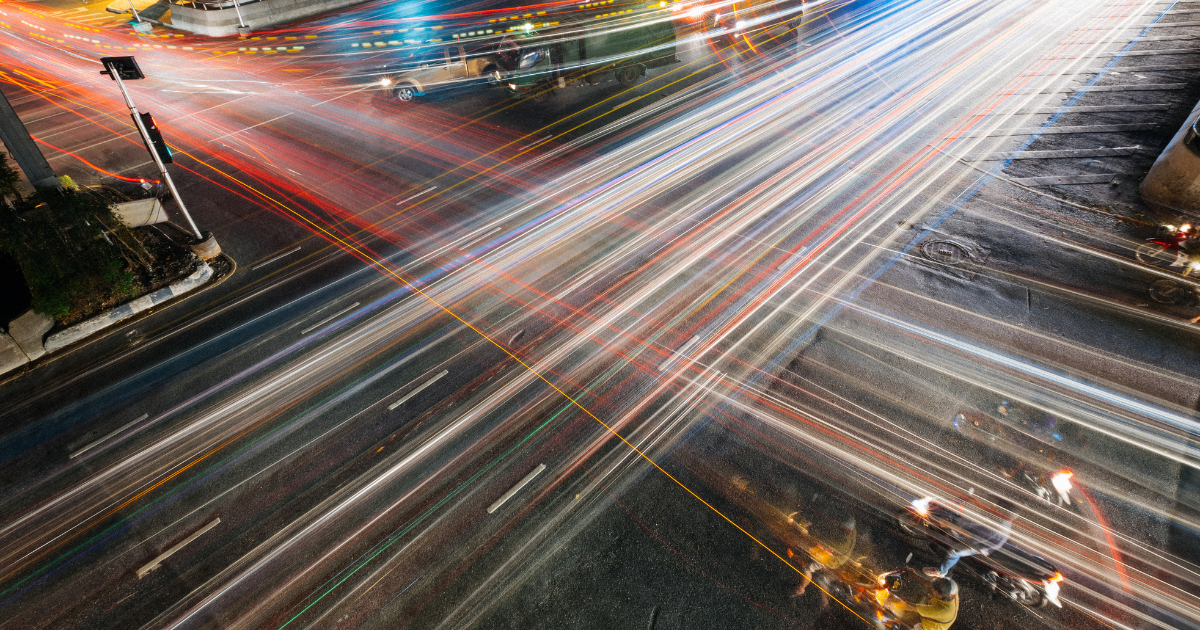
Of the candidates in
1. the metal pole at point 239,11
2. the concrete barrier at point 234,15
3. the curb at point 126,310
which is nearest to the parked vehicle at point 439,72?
the curb at point 126,310

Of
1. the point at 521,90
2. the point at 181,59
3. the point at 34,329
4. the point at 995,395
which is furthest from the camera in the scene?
the point at 181,59

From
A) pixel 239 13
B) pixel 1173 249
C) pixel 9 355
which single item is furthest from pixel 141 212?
pixel 1173 249

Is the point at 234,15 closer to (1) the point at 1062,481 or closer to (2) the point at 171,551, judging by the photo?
(2) the point at 171,551

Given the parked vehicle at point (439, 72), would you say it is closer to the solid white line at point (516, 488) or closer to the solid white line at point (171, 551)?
the solid white line at point (516, 488)

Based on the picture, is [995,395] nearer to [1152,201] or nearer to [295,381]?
[1152,201]

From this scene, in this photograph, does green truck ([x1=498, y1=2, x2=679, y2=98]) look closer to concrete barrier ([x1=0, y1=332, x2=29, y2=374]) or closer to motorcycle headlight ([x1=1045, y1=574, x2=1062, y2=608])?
concrete barrier ([x1=0, y1=332, x2=29, y2=374])

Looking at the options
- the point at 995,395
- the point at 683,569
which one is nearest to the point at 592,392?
the point at 683,569

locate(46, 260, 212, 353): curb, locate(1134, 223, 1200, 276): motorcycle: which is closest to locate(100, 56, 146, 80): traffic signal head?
locate(46, 260, 212, 353): curb
